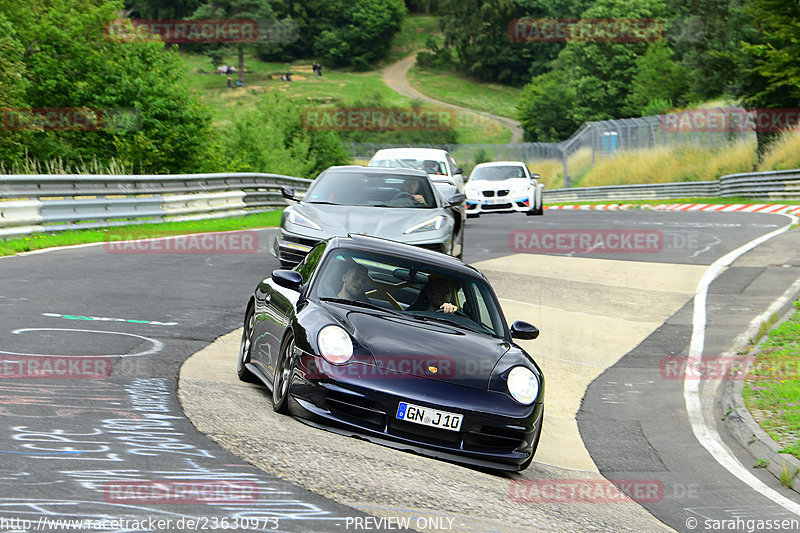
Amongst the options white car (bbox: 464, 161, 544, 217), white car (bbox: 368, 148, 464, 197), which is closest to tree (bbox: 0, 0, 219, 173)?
white car (bbox: 464, 161, 544, 217)

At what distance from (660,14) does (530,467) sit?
343ft

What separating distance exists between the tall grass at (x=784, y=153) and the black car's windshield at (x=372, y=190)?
96.8 feet

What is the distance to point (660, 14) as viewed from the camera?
106 metres

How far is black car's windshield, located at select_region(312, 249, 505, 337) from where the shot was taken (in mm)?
8000

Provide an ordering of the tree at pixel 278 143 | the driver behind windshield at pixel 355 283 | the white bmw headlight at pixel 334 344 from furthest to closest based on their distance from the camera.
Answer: the tree at pixel 278 143 < the driver behind windshield at pixel 355 283 < the white bmw headlight at pixel 334 344

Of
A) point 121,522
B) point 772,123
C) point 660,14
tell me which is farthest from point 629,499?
point 660,14

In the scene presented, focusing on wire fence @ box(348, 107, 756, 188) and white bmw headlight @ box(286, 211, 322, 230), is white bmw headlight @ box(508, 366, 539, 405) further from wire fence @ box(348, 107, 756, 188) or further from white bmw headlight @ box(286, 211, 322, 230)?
wire fence @ box(348, 107, 756, 188)

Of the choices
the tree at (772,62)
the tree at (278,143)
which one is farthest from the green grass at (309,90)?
the tree at (772,62)

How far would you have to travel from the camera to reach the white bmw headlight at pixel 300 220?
525 inches

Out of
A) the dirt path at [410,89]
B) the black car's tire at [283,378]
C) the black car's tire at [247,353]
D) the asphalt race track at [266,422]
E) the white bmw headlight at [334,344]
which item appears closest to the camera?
the asphalt race track at [266,422]

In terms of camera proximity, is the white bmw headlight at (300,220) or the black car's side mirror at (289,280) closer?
the black car's side mirror at (289,280)

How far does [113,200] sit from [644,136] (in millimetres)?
38073

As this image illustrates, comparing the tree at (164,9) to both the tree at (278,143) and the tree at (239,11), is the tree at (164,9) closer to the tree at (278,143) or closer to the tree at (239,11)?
the tree at (239,11)

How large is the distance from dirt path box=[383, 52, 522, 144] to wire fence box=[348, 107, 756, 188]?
43.3 m
